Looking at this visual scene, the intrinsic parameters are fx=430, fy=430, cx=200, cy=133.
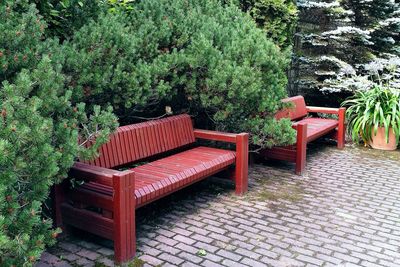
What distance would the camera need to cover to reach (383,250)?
12.2 feet

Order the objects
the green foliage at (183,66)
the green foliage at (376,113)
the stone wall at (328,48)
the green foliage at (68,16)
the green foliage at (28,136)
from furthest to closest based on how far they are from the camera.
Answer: the stone wall at (328,48), the green foliage at (376,113), the green foliage at (68,16), the green foliage at (183,66), the green foliage at (28,136)

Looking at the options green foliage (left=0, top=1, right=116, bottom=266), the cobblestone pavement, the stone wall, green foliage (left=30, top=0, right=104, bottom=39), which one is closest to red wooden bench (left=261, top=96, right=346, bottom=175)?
the cobblestone pavement

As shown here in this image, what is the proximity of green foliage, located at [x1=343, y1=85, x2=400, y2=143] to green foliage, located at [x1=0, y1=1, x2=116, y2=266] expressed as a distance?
578 centimetres

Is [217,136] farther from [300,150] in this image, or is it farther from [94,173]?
[94,173]

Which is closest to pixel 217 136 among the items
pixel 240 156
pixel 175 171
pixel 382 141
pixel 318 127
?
pixel 240 156

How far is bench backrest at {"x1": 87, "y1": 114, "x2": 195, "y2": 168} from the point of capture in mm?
4240

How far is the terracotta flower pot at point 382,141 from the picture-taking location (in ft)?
25.3

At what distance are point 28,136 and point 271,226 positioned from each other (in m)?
2.61

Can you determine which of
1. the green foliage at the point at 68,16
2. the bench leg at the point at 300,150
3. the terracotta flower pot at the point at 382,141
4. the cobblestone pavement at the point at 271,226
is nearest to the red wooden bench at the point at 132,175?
the cobblestone pavement at the point at 271,226

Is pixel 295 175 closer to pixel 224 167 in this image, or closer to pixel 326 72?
pixel 224 167

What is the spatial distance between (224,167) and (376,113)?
156 inches

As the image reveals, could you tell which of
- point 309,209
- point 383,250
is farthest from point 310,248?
point 309,209

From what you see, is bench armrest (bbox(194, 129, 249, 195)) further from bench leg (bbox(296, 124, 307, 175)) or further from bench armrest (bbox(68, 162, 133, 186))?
bench armrest (bbox(68, 162, 133, 186))

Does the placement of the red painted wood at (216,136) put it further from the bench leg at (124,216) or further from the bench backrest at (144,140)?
the bench leg at (124,216)
